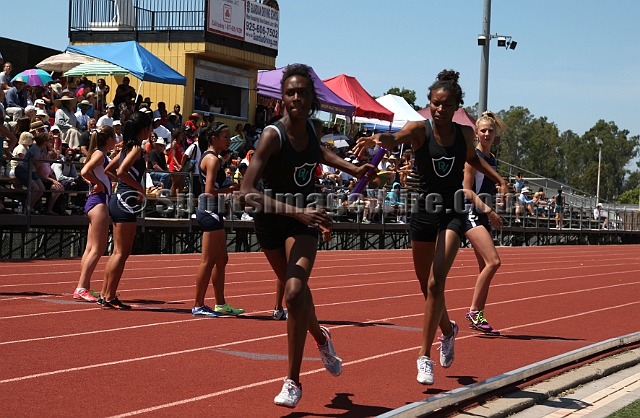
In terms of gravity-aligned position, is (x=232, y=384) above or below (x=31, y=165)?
below

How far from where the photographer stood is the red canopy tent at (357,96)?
31594 mm

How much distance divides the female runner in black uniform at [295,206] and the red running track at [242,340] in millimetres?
430

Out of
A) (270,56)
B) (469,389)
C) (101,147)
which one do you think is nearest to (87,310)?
(101,147)

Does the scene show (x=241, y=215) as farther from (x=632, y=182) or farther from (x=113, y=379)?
(x=632, y=182)

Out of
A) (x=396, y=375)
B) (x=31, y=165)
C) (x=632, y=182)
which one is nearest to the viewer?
(x=396, y=375)

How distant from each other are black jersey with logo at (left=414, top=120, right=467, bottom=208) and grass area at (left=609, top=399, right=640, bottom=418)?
1.69m

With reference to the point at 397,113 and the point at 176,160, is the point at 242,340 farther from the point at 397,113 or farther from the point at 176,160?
the point at 397,113

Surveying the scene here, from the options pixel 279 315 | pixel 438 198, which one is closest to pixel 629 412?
pixel 438 198

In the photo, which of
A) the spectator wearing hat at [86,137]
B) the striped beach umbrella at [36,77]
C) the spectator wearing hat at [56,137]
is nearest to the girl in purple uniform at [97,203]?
the spectator wearing hat at [56,137]

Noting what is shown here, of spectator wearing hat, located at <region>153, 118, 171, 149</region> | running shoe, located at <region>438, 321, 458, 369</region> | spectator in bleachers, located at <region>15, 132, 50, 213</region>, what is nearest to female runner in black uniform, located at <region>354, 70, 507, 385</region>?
running shoe, located at <region>438, 321, 458, 369</region>

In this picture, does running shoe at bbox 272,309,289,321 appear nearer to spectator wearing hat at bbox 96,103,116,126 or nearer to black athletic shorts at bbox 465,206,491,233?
black athletic shorts at bbox 465,206,491,233

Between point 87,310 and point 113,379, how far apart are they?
3.52 meters

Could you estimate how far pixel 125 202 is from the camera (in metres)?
9.65

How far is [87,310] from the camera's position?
9.55 m
